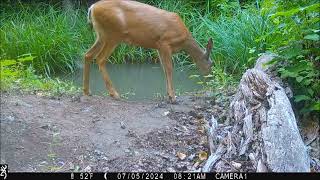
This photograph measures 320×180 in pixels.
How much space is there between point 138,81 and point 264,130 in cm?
575

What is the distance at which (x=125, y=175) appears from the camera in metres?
4.79

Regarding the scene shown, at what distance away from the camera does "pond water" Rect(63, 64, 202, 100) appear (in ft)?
31.4

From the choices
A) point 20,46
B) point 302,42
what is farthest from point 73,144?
point 20,46

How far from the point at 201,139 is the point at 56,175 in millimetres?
2092

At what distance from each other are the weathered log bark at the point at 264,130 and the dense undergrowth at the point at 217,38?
1.16ft

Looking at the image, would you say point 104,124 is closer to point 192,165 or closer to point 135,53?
point 192,165

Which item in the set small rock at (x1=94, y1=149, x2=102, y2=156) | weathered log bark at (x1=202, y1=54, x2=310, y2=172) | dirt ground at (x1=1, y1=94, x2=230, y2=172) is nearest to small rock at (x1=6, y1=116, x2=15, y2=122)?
dirt ground at (x1=1, y1=94, x2=230, y2=172)

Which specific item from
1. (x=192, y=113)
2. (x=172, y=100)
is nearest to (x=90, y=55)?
(x=172, y=100)

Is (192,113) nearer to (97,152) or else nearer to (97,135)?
(97,135)

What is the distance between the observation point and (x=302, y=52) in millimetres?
6176

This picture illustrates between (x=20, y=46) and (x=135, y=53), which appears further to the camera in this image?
(x=135, y=53)

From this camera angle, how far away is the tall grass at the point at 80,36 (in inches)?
407

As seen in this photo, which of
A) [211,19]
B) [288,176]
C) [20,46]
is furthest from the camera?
[211,19]

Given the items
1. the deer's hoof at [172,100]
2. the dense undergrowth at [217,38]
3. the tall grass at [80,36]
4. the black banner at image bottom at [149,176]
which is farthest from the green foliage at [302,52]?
the tall grass at [80,36]
